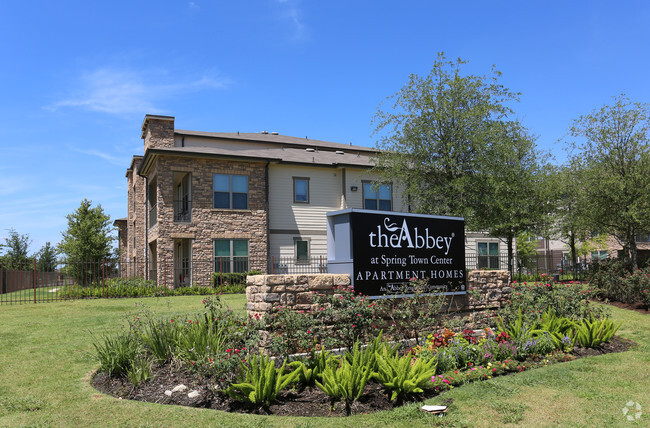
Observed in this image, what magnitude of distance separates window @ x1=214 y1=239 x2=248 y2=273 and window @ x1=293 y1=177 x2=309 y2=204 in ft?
11.9

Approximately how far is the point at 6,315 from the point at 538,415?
13.5m

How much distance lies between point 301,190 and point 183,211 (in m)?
5.98

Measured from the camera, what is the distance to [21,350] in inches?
356

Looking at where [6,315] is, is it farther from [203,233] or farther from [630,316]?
[630,316]

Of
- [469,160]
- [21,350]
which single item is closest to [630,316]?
[469,160]

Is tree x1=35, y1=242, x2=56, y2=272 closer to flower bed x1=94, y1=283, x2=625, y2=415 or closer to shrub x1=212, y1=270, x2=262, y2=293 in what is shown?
shrub x1=212, y1=270, x2=262, y2=293

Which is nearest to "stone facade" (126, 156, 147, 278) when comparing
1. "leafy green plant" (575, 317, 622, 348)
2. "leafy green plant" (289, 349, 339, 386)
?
"leafy green plant" (289, 349, 339, 386)

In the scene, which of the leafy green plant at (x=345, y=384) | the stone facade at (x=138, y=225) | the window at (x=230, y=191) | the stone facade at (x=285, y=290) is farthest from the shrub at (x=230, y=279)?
the leafy green plant at (x=345, y=384)

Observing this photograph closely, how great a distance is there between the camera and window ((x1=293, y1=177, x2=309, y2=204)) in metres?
25.4

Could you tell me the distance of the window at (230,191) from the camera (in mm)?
23375

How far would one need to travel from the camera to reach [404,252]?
9.41 m

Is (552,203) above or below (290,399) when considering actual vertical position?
above

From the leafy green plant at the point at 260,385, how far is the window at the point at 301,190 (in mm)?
19213

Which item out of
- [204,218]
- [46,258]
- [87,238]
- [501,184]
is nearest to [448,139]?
[501,184]
